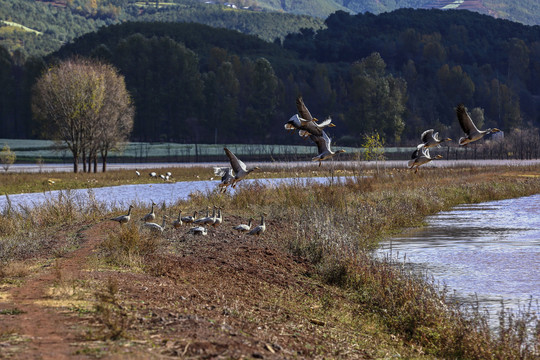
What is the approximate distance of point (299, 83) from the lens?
14838cm

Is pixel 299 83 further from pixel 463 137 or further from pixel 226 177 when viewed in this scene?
pixel 463 137

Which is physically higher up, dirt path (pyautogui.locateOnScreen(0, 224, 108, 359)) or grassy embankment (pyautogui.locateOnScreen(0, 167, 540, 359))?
dirt path (pyautogui.locateOnScreen(0, 224, 108, 359))

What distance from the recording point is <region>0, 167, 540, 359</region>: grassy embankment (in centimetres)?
1302

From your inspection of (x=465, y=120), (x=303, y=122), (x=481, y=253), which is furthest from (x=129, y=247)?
(x=481, y=253)

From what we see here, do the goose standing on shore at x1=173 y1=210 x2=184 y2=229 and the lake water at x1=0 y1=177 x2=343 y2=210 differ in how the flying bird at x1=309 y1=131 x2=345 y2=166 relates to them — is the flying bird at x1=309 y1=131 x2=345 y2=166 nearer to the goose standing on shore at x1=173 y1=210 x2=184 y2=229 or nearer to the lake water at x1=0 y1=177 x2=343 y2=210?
the goose standing on shore at x1=173 y1=210 x2=184 y2=229

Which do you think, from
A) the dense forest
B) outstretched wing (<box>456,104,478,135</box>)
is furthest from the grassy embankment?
the dense forest

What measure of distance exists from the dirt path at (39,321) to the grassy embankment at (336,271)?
53cm

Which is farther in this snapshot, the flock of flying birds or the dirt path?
the flock of flying birds

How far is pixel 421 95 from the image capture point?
151 m

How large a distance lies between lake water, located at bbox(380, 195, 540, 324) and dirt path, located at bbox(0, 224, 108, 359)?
8462mm

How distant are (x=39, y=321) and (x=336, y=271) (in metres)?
9.88

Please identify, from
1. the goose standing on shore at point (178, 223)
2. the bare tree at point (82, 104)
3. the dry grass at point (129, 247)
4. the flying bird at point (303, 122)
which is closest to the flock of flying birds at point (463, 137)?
the flying bird at point (303, 122)

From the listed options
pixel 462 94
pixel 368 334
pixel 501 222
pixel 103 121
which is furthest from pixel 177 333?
pixel 462 94

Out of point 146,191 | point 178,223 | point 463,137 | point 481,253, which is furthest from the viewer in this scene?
point 146,191
